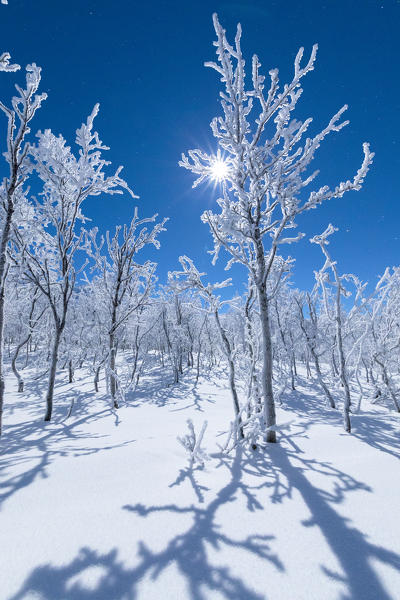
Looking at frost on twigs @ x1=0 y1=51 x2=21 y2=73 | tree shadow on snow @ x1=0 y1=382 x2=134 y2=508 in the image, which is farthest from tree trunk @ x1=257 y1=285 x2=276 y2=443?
frost on twigs @ x1=0 y1=51 x2=21 y2=73

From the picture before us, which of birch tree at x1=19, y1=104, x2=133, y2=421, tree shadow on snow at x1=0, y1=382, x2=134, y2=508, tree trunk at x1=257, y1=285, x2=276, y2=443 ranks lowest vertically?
tree shadow on snow at x1=0, y1=382, x2=134, y2=508

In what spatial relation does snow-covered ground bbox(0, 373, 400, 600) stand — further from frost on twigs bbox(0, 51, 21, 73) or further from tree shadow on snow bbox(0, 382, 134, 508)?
frost on twigs bbox(0, 51, 21, 73)

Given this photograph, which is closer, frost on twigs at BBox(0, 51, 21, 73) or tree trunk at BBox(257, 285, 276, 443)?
frost on twigs at BBox(0, 51, 21, 73)

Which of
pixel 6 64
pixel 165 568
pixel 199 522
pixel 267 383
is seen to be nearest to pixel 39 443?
pixel 199 522

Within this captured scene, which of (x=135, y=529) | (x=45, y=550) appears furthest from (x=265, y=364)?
(x=45, y=550)

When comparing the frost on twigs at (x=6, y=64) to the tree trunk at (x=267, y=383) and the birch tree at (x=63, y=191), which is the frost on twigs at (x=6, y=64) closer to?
the birch tree at (x=63, y=191)

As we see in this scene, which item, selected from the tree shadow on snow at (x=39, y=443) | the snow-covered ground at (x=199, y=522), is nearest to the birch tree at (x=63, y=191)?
the tree shadow on snow at (x=39, y=443)

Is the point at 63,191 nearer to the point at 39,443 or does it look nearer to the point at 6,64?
the point at 6,64

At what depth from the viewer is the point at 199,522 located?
1961 millimetres

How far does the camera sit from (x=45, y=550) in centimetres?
165

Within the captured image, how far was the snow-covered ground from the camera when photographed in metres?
1.43

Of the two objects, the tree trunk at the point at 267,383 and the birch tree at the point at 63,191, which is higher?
the birch tree at the point at 63,191

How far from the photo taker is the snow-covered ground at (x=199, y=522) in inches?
56.2

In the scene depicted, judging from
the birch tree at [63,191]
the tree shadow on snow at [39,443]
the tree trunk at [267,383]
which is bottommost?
the tree shadow on snow at [39,443]
